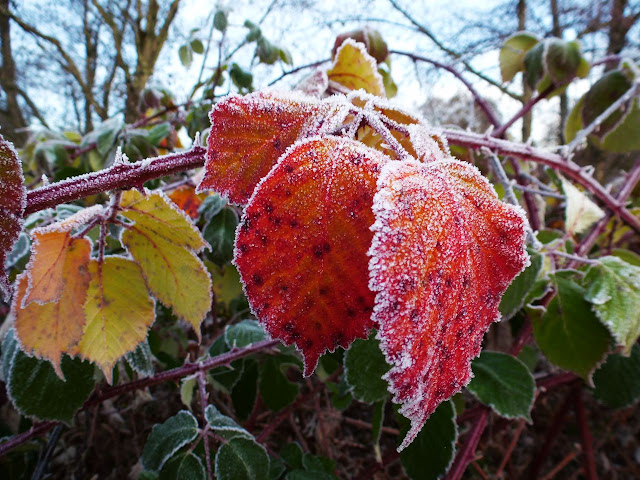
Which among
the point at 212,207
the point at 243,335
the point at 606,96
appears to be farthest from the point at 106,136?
the point at 606,96

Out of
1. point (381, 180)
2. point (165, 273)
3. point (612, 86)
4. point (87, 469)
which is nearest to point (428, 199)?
point (381, 180)

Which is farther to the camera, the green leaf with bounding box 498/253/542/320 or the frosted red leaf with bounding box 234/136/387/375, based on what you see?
the green leaf with bounding box 498/253/542/320

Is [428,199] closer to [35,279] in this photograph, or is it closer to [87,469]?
[35,279]

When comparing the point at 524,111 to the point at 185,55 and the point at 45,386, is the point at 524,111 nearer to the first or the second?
the point at 45,386

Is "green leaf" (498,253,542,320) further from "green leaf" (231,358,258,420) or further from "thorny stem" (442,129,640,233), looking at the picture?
"green leaf" (231,358,258,420)

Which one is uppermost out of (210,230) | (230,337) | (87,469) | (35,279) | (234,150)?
(234,150)

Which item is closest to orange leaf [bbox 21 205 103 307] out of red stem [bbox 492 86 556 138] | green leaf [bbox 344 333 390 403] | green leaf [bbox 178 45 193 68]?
green leaf [bbox 344 333 390 403]

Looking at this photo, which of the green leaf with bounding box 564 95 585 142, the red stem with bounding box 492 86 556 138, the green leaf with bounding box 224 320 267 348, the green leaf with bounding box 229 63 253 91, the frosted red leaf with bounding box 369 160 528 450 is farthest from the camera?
the green leaf with bounding box 229 63 253 91
